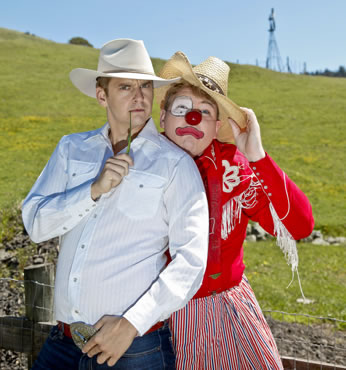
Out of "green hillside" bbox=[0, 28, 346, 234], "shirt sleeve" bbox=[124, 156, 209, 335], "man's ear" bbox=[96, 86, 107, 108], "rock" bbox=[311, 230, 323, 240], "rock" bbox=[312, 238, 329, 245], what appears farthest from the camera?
"green hillside" bbox=[0, 28, 346, 234]

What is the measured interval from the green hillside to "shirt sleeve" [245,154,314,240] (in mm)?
8265

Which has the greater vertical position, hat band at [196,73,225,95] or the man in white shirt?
hat band at [196,73,225,95]

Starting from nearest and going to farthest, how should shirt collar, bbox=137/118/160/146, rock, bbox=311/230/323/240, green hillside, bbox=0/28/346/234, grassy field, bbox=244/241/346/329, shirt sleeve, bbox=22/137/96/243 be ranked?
shirt sleeve, bbox=22/137/96/243, shirt collar, bbox=137/118/160/146, grassy field, bbox=244/241/346/329, rock, bbox=311/230/323/240, green hillside, bbox=0/28/346/234

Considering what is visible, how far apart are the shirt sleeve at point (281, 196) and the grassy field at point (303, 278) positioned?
174 inches

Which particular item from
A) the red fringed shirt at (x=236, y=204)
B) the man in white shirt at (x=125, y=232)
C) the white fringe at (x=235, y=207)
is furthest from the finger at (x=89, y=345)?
the white fringe at (x=235, y=207)

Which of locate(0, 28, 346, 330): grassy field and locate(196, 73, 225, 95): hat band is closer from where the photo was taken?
locate(196, 73, 225, 95): hat band

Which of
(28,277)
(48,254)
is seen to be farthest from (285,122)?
(28,277)

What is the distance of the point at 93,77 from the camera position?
2578 mm

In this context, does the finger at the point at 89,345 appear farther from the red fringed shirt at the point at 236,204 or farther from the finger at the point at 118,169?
the red fringed shirt at the point at 236,204

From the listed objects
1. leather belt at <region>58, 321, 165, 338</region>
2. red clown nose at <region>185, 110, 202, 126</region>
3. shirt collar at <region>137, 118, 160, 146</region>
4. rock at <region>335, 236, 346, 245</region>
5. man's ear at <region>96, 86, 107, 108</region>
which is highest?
man's ear at <region>96, 86, 107, 108</region>

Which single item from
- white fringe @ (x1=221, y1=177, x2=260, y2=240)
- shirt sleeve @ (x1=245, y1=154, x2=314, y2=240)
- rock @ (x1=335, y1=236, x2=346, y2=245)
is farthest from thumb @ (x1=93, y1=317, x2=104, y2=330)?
rock @ (x1=335, y1=236, x2=346, y2=245)

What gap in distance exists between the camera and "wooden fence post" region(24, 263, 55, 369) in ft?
12.5

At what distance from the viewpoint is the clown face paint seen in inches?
105

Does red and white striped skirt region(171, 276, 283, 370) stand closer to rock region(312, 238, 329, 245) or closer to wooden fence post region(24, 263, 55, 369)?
wooden fence post region(24, 263, 55, 369)
